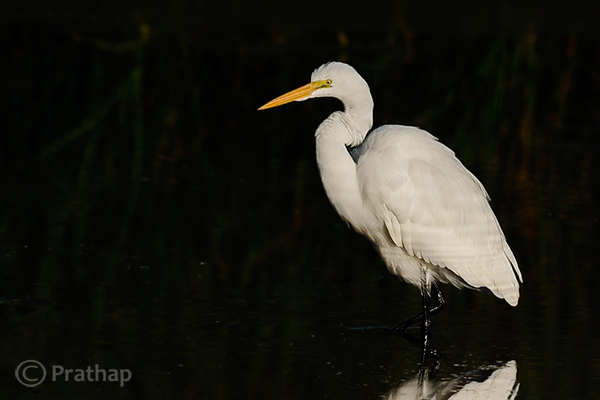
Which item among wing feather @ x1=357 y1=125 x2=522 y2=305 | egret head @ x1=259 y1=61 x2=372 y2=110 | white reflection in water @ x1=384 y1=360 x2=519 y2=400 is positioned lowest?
white reflection in water @ x1=384 y1=360 x2=519 y2=400

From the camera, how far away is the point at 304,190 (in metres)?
8.15

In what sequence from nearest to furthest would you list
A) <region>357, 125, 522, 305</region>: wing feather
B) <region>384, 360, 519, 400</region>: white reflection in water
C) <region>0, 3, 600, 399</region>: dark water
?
<region>384, 360, 519, 400</region>: white reflection in water
<region>0, 3, 600, 399</region>: dark water
<region>357, 125, 522, 305</region>: wing feather

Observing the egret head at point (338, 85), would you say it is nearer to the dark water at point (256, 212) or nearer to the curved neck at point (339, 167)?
the curved neck at point (339, 167)

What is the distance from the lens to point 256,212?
7.46 m

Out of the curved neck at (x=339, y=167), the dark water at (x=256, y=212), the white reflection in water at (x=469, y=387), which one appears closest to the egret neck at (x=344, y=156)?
the curved neck at (x=339, y=167)

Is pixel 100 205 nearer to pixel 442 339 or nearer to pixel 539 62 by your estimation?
pixel 442 339

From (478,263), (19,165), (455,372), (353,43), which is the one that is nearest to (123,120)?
(19,165)

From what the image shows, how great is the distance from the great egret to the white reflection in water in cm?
68

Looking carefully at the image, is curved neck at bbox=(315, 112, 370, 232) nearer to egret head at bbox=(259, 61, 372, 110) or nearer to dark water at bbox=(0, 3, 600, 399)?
egret head at bbox=(259, 61, 372, 110)

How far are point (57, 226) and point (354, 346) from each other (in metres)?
2.82

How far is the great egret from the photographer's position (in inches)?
209

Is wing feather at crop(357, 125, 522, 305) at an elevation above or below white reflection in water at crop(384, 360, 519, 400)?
above

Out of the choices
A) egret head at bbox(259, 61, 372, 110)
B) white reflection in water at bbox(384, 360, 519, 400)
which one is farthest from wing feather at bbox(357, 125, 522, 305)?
white reflection in water at bbox(384, 360, 519, 400)

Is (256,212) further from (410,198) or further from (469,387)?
(469,387)
